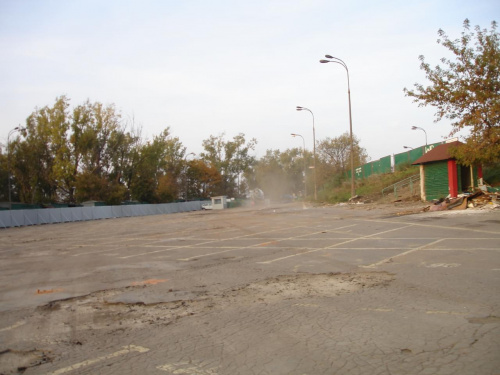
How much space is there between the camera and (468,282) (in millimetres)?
6375

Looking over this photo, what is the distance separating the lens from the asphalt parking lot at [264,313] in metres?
3.73

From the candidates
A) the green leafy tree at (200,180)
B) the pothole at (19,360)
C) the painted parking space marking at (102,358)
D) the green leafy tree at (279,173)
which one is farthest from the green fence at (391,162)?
the green leafy tree at (279,173)

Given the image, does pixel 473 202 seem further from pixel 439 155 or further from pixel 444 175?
pixel 439 155

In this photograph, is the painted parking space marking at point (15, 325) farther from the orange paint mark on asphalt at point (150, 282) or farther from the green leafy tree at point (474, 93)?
the green leafy tree at point (474, 93)

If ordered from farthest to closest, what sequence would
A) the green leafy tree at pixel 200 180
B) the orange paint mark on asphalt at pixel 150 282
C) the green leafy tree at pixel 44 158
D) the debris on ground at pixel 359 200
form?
1. the green leafy tree at pixel 200 180
2. the green leafy tree at pixel 44 158
3. the debris on ground at pixel 359 200
4. the orange paint mark on asphalt at pixel 150 282

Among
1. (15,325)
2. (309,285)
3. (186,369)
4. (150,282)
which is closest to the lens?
(186,369)

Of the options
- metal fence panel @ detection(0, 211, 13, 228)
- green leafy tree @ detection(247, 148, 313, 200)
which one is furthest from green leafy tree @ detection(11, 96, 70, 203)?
green leafy tree @ detection(247, 148, 313, 200)

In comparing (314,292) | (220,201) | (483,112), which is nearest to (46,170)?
(220,201)

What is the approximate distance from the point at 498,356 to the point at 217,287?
441 cm

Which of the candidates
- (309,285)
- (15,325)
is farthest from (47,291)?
(309,285)

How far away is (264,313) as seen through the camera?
5.23m

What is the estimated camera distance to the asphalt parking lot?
3.73 meters

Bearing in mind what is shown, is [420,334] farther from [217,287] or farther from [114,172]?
[114,172]

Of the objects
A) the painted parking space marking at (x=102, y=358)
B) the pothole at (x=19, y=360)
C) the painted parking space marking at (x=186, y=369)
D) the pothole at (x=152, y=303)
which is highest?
the painted parking space marking at (x=186, y=369)
